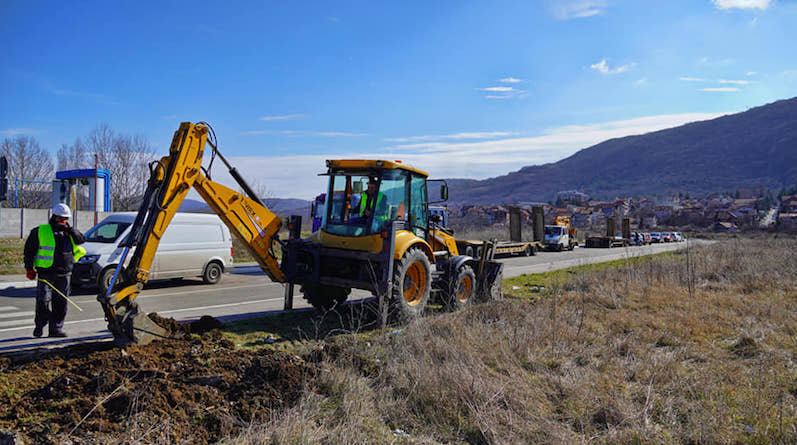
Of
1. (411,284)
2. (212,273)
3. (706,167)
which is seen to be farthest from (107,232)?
(706,167)

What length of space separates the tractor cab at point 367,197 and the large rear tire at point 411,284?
654 mm

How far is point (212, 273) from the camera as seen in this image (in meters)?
14.3

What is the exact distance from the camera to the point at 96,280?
11484mm

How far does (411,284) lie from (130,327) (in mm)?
4447

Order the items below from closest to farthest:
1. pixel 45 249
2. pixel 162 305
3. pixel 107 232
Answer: pixel 45 249 < pixel 162 305 < pixel 107 232

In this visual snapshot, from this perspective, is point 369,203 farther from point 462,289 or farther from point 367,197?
point 462,289

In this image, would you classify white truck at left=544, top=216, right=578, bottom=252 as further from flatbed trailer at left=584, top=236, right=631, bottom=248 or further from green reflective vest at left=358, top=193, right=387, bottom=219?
green reflective vest at left=358, top=193, right=387, bottom=219

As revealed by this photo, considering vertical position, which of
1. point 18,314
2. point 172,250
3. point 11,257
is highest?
point 172,250

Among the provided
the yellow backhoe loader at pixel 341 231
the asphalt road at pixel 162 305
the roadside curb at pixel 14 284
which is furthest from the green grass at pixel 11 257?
the yellow backhoe loader at pixel 341 231

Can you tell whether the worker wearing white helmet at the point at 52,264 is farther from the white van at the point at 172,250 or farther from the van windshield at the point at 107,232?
the van windshield at the point at 107,232

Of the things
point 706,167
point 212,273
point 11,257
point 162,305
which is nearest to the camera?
point 162,305

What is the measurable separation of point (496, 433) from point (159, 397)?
287 cm

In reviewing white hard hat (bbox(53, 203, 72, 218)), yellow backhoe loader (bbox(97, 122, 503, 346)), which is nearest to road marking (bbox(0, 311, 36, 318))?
white hard hat (bbox(53, 203, 72, 218))

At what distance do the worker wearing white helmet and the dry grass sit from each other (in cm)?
382
